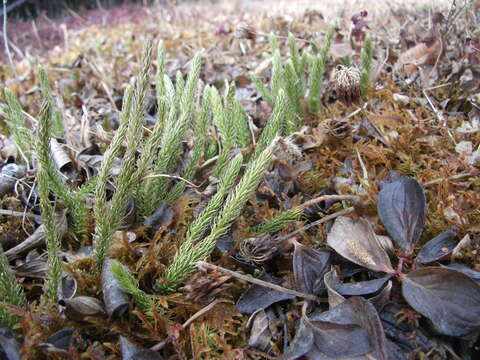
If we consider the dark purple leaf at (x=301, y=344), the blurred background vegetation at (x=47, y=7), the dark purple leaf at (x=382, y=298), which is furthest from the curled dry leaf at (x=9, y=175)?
the blurred background vegetation at (x=47, y=7)

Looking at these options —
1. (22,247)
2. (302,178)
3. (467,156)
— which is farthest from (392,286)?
(22,247)

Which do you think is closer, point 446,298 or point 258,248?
point 446,298

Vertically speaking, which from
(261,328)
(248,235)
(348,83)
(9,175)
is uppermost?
(348,83)

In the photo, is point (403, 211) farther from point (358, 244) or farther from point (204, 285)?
point (204, 285)

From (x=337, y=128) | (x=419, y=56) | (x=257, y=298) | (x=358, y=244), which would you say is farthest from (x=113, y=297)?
(x=419, y=56)

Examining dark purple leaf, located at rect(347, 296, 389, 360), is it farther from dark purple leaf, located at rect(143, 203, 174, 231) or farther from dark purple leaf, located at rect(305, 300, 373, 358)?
dark purple leaf, located at rect(143, 203, 174, 231)

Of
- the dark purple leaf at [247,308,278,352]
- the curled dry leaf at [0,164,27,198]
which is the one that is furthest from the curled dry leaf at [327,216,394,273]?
the curled dry leaf at [0,164,27,198]

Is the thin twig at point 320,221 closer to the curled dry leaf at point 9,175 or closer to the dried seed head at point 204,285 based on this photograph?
the dried seed head at point 204,285

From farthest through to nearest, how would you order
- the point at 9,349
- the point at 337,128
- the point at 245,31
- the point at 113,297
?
1. the point at 245,31
2. the point at 337,128
3. the point at 113,297
4. the point at 9,349
